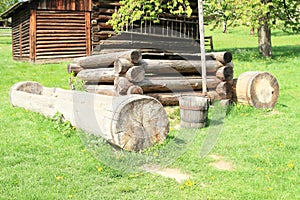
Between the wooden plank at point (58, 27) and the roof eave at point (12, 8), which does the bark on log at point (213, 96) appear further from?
the roof eave at point (12, 8)

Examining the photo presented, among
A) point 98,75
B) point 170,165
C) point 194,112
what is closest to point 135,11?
point 98,75

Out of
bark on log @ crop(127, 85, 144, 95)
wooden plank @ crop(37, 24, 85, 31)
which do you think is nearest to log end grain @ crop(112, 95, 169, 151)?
bark on log @ crop(127, 85, 144, 95)

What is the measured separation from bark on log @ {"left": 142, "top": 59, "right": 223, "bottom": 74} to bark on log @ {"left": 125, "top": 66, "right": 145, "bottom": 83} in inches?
17.6

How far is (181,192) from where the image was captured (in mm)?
4648

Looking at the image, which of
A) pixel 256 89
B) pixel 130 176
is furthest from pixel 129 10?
pixel 130 176

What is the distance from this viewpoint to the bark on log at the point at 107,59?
8.44 metres

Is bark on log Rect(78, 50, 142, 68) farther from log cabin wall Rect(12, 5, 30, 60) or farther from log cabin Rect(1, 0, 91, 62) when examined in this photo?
log cabin wall Rect(12, 5, 30, 60)

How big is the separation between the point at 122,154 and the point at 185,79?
15.0 ft

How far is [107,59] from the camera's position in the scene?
9469mm

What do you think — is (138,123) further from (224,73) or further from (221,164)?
(224,73)

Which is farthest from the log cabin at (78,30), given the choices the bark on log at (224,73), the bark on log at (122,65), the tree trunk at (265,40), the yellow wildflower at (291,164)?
the yellow wildflower at (291,164)

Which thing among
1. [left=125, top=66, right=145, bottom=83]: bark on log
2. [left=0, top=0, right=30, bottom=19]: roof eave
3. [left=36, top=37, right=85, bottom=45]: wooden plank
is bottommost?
[left=125, top=66, right=145, bottom=83]: bark on log

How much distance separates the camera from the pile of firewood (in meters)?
8.55

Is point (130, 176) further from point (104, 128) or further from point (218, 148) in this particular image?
point (218, 148)
